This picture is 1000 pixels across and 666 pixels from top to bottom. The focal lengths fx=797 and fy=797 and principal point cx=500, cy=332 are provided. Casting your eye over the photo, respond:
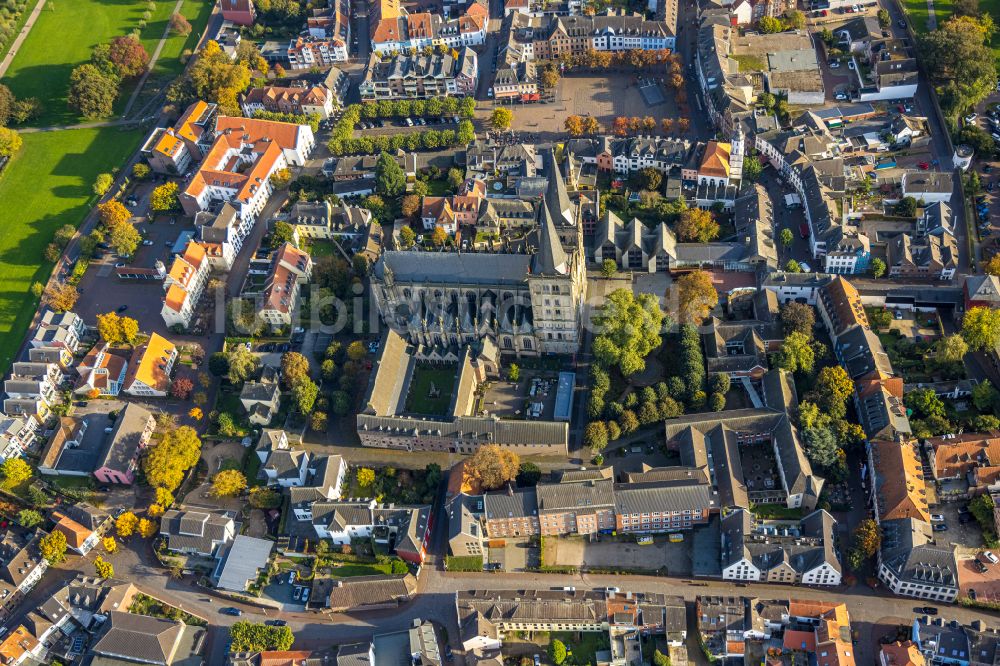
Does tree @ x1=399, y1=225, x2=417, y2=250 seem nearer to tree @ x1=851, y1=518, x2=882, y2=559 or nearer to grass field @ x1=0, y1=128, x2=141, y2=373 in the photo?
grass field @ x1=0, y1=128, x2=141, y2=373

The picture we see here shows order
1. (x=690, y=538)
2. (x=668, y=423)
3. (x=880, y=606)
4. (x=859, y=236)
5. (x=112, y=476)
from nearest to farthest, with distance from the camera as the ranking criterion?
(x=880, y=606) < (x=690, y=538) < (x=668, y=423) < (x=112, y=476) < (x=859, y=236)

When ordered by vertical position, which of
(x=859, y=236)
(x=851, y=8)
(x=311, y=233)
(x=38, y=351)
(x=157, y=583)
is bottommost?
(x=157, y=583)

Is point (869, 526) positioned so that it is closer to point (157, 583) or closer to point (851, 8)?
point (157, 583)

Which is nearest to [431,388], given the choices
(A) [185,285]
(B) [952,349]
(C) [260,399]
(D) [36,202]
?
(C) [260,399]

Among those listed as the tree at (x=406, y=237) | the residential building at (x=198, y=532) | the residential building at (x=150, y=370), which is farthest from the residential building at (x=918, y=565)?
the residential building at (x=150, y=370)

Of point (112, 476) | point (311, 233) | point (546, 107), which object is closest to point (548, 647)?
point (112, 476)

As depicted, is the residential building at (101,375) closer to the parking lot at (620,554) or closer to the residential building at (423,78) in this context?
the parking lot at (620,554)

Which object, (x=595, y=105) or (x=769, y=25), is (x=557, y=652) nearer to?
(x=595, y=105)
